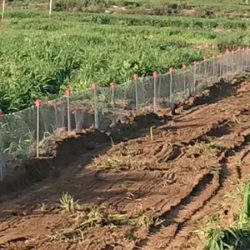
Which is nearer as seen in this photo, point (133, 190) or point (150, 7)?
point (133, 190)

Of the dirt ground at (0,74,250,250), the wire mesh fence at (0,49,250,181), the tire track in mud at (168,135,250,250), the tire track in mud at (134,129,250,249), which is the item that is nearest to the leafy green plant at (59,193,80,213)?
the dirt ground at (0,74,250,250)

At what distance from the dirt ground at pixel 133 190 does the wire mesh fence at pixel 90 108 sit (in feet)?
1.27

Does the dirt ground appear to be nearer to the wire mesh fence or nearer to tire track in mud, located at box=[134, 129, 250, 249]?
tire track in mud, located at box=[134, 129, 250, 249]

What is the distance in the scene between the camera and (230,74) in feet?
98.7

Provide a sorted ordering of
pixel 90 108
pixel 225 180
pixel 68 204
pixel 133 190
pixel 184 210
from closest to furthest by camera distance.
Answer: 1. pixel 68 204
2. pixel 184 210
3. pixel 133 190
4. pixel 225 180
5. pixel 90 108

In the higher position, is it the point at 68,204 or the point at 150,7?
the point at 68,204

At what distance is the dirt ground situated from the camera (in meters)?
9.70

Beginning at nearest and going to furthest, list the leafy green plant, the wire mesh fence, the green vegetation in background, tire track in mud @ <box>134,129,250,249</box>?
1. tire track in mud @ <box>134,129,250,249</box>
2. the leafy green plant
3. the wire mesh fence
4. the green vegetation in background

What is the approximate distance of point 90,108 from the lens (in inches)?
647

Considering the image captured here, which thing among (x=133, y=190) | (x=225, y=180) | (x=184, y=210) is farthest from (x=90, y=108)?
(x=184, y=210)

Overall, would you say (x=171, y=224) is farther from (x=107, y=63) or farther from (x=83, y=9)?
(x=83, y=9)

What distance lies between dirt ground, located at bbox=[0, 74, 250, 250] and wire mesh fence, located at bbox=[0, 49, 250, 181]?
387 mm

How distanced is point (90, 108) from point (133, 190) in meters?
4.64

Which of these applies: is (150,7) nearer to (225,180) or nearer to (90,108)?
(90,108)
